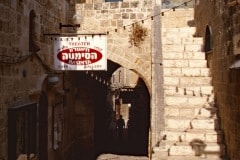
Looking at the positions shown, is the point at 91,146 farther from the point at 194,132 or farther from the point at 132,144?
the point at 194,132

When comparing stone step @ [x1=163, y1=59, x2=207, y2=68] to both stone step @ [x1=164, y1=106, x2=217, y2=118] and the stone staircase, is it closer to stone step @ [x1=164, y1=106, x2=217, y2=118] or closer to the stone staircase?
the stone staircase

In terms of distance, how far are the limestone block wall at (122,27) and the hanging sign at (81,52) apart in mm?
2173

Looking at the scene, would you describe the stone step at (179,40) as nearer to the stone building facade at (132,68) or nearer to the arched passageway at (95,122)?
the stone building facade at (132,68)

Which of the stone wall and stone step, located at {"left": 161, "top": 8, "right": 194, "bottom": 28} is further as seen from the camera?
stone step, located at {"left": 161, "top": 8, "right": 194, "bottom": 28}

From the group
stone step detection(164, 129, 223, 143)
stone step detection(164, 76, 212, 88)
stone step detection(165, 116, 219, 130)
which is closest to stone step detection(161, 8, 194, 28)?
stone step detection(164, 76, 212, 88)

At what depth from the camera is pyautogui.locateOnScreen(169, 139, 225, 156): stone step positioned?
21.2 ft

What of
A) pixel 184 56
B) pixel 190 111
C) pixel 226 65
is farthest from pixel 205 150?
pixel 184 56

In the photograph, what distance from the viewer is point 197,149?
6.52 m

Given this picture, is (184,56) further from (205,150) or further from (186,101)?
(205,150)

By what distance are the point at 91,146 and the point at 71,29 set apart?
504cm

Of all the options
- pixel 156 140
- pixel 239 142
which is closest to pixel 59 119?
pixel 156 140

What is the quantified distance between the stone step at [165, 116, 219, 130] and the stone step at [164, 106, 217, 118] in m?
0.15

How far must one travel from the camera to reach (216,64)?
769cm

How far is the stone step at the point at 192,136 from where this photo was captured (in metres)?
6.74
